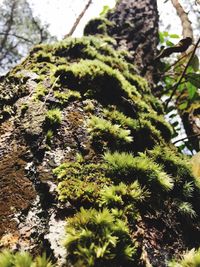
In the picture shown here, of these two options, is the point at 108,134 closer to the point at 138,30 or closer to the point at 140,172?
the point at 140,172

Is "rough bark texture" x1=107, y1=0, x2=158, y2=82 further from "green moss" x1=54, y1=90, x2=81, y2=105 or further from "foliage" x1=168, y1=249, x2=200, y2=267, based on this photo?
"foliage" x1=168, y1=249, x2=200, y2=267

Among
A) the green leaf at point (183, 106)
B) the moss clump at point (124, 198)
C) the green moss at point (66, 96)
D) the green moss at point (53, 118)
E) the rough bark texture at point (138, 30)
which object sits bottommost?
the moss clump at point (124, 198)

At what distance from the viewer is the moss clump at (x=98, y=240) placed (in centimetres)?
139

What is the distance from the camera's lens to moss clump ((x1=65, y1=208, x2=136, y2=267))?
1.39 metres

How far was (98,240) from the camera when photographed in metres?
1.45

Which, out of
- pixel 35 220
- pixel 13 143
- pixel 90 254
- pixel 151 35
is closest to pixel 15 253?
pixel 35 220

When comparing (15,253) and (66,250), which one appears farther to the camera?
(15,253)

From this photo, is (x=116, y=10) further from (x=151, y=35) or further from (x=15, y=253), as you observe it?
(x=15, y=253)

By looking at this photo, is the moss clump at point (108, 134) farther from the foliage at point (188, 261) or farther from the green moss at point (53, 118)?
the foliage at point (188, 261)

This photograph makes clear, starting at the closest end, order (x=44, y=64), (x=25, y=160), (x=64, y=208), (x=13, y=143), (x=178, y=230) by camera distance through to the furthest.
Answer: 1. (x=64, y=208)
2. (x=178, y=230)
3. (x=25, y=160)
4. (x=13, y=143)
5. (x=44, y=64)

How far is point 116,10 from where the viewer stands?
6.25m

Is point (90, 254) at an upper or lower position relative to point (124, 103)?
lower

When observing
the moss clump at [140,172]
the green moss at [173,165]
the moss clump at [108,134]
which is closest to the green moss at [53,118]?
the moss clump at [108,134]

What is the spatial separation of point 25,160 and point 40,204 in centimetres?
39
